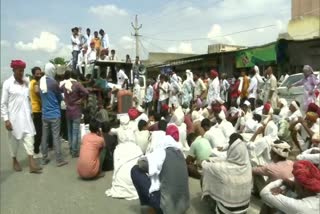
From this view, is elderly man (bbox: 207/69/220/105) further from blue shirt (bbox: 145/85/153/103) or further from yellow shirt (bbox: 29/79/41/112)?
yellow shirt (bbox: 29/79/41/112)

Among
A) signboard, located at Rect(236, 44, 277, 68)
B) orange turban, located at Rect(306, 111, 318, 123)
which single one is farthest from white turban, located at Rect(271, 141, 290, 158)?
signboard, located at Rect(236, 44, 277, 68)

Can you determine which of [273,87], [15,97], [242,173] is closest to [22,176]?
[15,97]

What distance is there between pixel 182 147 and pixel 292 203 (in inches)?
216

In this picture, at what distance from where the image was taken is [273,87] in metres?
13.8

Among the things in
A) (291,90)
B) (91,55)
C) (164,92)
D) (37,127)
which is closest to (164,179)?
(37,127)

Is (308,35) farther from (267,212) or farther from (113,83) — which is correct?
(267,212)

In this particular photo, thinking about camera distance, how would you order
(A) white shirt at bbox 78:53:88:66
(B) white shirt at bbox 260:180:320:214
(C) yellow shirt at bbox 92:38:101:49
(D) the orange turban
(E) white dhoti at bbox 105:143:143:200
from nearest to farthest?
1. (B) white shirt at bbox 260:180:320:214
2. (E) white dhoti at bbox 105:143:143:200
3. (D) the orange turban
4. (A) white shirt at bbox 78:53:88:66
5. (C) yellow shirt at bbox 92:38:101:49

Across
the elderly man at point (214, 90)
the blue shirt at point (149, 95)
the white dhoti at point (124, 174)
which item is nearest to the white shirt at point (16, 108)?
the white dhoti at point (124, 174)

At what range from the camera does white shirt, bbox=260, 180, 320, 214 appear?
3.75m

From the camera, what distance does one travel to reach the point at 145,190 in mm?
5500

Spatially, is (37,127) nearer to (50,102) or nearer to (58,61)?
(50,102)

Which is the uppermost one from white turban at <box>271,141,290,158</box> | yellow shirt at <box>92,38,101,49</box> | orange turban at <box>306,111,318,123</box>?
yellow shirt at <box>92,38,101,49</box>

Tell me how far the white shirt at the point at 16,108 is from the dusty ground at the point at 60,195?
2.76ft

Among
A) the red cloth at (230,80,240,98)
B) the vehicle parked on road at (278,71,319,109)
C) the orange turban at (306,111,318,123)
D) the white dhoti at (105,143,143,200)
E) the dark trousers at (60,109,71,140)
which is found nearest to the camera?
the white dhoti at (105,143,143,200)
